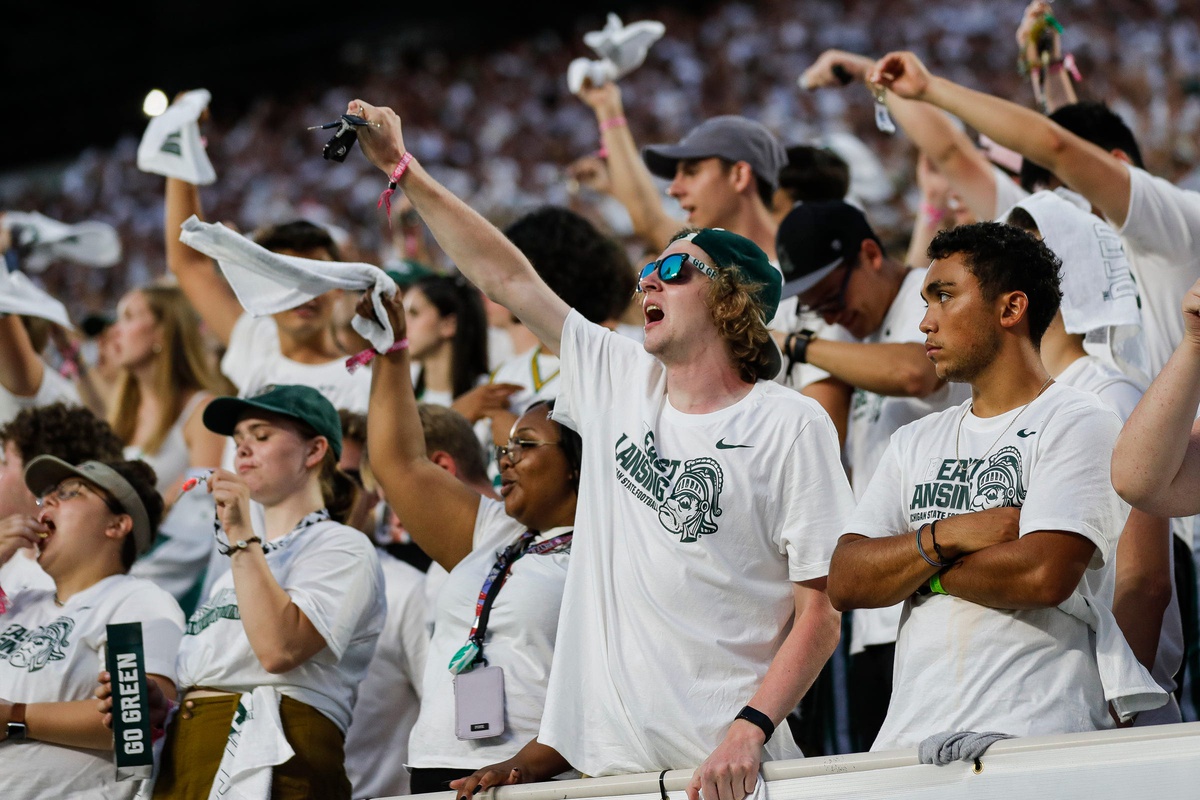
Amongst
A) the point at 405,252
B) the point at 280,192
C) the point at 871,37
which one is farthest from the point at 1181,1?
the point at 280,192

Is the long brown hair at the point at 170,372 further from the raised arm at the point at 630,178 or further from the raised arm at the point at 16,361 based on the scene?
the raised arm at the point at 630,178

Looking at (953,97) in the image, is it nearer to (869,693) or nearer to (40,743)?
(869,693)

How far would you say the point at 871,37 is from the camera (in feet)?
45.3

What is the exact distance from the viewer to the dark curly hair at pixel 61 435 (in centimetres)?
455

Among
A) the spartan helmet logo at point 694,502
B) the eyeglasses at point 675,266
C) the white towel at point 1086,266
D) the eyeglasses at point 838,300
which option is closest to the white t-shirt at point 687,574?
the spartan helmet logo at point 694,502

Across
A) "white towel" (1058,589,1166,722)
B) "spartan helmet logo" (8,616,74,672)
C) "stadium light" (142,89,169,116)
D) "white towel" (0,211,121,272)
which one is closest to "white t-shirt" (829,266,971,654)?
"white towel" (1058,589,1166,722)

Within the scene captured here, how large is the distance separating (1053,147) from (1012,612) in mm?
1537

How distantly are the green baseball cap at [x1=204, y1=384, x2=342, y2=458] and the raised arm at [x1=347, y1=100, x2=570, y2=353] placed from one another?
101 centimetres

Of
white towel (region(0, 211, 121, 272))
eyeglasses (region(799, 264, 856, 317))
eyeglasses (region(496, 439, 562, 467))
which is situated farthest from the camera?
white towel (region(0, 211, 121, 272))

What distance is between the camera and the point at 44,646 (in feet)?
12.6

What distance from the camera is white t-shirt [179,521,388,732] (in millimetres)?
3564

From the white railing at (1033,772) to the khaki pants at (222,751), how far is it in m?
1.35

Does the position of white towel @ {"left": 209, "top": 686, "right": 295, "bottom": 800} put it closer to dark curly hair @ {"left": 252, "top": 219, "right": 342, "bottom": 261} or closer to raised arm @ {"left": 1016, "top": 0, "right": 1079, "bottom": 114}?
dark curly hair @ {"left": 252, "top": 219, "right": 342, "bottom": 261}

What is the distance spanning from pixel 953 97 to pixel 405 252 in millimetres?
3539
